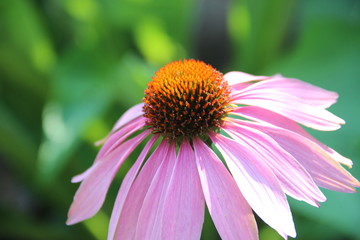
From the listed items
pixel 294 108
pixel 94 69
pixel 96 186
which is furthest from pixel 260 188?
pixel 94 69

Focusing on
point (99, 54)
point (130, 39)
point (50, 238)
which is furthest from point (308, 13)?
point (50, 238)

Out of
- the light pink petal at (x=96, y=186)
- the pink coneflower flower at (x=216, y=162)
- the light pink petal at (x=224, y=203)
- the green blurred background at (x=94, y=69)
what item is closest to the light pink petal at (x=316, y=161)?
the pink coneflower flower at (x=216, y=162)

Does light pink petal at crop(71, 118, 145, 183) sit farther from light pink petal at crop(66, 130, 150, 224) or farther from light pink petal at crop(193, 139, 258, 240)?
light pink petal at crop(193, 139, 258, 240)

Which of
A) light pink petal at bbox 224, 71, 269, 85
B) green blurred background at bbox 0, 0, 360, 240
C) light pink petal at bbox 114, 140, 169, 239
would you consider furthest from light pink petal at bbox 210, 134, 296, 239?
green blurred background at bbox 0, 0, 360, 240

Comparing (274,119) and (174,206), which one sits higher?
(274,119)

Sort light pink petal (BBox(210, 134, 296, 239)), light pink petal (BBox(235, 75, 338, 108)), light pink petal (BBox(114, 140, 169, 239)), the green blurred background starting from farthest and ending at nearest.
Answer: the green blurred background < light pink petal (BBox(235, 75, 338, 108)) < light pink petal (BBox(114, 140, 169, 239)) < light pink petal (BBox(210, 134, 296, 239))

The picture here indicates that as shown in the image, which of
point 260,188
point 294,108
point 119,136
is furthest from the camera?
point 119,136

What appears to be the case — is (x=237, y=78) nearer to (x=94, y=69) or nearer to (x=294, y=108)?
(x=294, y=108)

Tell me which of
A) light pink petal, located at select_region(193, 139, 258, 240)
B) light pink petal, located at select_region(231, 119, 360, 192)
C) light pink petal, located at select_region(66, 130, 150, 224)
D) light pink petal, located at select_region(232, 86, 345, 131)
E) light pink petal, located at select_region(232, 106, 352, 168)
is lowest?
light pink petal, located at select_region(66, 130, 150, 224)
